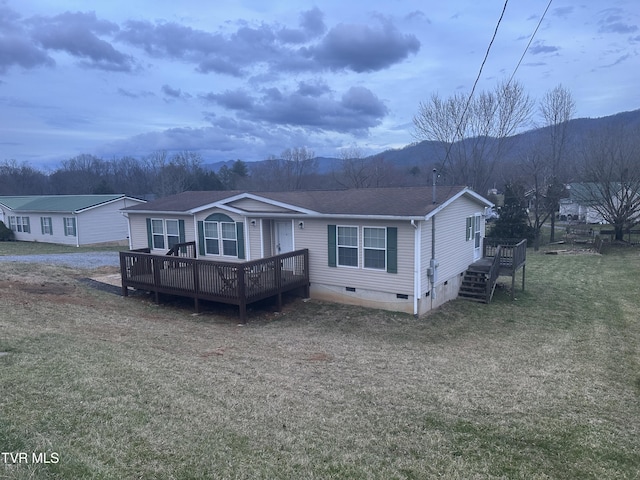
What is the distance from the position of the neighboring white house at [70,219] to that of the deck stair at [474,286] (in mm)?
25722

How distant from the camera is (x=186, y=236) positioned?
15648 millimetres

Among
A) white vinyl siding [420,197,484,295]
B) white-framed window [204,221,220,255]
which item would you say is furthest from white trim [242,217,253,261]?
white vinyl siding [420,197,484,295]

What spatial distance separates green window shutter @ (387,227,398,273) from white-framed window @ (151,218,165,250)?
31.1ft

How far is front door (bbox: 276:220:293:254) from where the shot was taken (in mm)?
13625

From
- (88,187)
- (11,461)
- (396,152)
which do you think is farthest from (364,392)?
(88,187)

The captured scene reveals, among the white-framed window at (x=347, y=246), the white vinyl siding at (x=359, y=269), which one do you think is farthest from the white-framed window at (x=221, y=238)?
the white-framed window at (x=347, y=246)

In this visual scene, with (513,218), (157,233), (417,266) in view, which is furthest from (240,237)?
(513,218)

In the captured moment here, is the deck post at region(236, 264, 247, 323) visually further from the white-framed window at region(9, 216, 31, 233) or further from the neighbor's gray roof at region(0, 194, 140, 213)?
the white-framed window at region(9, 216, 31, 233)

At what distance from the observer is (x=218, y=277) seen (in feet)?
37.9

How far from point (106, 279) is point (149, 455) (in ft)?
41.9

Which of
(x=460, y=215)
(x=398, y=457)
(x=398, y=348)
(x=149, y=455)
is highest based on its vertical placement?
(x=460, y=215)

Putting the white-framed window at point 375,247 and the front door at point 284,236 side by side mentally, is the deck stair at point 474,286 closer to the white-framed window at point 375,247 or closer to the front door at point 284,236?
the white-framed window at point 375,247

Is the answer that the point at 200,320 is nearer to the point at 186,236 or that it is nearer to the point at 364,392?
the point at 186,236

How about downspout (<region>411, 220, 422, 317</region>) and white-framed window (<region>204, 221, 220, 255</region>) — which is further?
white-framed window (<region>204, 221, 220, 255</region>)
